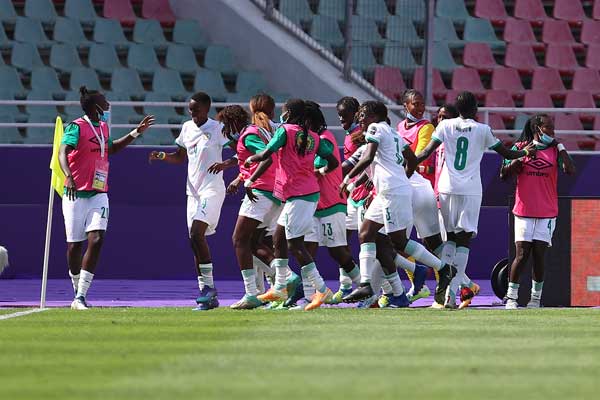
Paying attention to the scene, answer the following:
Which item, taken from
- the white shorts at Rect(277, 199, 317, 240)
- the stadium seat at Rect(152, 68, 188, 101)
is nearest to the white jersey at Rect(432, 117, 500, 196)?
the white shorts at Rect(277, 199, 317, 240)

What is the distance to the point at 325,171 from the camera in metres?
12.7

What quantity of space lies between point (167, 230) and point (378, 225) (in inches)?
280

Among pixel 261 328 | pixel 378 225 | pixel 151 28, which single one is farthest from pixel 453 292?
pixel 151 28

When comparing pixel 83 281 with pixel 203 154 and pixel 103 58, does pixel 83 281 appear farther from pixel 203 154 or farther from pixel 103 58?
pixel 103 58

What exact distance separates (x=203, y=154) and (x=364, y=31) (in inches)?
A: 411

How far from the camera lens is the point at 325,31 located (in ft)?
77.1

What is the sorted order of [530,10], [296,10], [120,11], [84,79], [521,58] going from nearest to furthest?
1. [84,79]
2. [296,10]
3. [120,11]
4. [521,58]
5. [530,10]

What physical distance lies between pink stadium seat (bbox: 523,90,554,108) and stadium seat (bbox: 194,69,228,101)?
5.54m

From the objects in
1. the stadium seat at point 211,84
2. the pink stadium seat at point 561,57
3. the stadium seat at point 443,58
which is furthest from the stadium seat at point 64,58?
the pink stadium seat at point 561,57

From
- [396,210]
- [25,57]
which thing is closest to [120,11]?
[25,57]

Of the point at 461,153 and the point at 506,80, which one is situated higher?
the point at 506,80

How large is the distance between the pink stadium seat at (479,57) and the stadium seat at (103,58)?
638cm

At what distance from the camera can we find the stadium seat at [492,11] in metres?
25.6

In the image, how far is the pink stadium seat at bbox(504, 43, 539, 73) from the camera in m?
25.0
